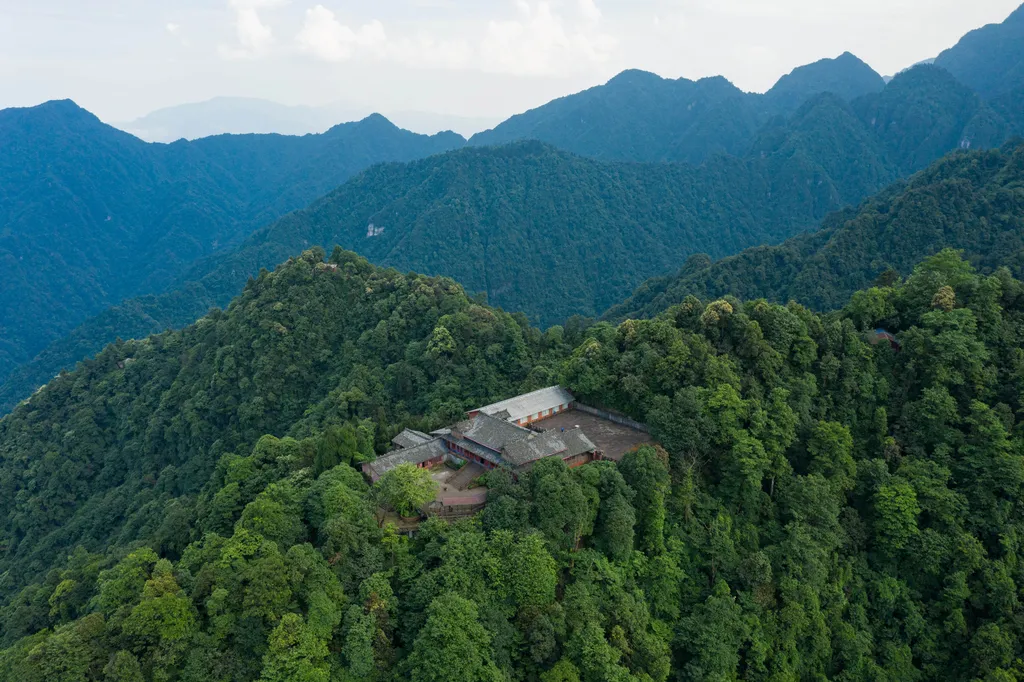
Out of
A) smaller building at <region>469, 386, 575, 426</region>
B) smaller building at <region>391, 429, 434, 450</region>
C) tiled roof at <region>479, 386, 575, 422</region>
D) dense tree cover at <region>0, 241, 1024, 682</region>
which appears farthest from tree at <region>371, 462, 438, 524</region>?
tiled roof at <region>479, 386, 575, 422</region>

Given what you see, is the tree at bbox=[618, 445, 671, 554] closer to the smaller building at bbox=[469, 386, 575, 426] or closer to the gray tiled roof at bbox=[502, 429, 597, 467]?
the gray tiled roof at bbox=[502, 429, 597, 467]

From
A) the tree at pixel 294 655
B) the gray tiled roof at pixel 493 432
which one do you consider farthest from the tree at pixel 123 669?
the gray tiled roof at pixel 493 432

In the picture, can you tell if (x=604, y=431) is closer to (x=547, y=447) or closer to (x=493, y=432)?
(x=547, y=447)

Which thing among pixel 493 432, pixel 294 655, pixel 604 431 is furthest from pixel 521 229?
pixel 294 655

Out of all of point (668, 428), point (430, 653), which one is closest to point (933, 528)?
point (668, 428)

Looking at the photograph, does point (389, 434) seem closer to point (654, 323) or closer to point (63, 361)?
point (654, 323)

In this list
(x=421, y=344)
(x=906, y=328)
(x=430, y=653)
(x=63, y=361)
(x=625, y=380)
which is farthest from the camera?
(x=63, y=361)

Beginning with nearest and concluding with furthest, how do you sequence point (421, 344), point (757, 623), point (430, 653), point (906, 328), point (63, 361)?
1. point (430, 653)
2. point (757, 623)
3. point (906, 328)
4. point (421, 344)
5. point (63, 361)
